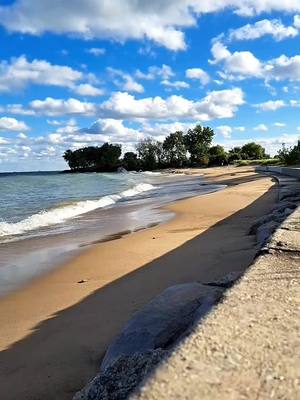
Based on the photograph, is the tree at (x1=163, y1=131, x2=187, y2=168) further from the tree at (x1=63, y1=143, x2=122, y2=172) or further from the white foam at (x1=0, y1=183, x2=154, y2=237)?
the white foam at (x1=0, y1=183, x2=154, y2=237)

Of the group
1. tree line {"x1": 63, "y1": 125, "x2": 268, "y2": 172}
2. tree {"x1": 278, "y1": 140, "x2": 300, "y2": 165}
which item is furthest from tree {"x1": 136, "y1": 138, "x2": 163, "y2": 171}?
tree {"x1": 278, "y1": 140, "x2": 300, "y2": 165}

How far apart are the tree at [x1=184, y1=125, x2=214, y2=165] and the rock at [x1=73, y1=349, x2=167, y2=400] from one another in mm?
126829

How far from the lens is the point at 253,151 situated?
123 metres

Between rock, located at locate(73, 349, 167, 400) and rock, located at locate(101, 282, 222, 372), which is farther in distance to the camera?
rock, located at locate(101, 282, 222, 372)

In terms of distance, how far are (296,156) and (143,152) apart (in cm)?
9430

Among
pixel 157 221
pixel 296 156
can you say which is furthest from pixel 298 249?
pixel 296 156

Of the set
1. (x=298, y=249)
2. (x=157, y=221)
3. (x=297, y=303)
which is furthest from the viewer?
(x=157, y=221)

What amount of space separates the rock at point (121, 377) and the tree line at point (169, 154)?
11392cm

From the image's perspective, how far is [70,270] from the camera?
305 inches

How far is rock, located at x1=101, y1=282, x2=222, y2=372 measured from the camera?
10.5 feet

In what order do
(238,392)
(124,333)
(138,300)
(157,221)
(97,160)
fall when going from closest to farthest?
1. (238,392)
2. (124,333)
3. (138,300)
4. (157,221)
5. (97,160)

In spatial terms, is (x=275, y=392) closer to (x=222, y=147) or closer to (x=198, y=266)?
(x=198, y=266)

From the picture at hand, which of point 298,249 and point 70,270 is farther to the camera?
point 70,270

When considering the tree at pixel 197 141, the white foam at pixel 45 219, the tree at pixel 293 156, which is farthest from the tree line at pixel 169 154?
the white foam at pixel 45 219
